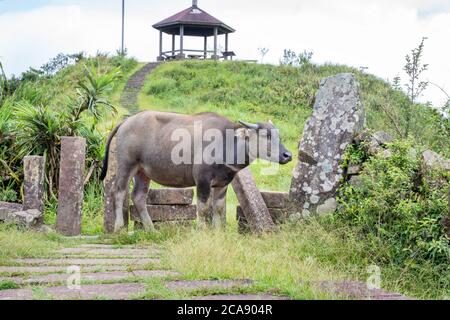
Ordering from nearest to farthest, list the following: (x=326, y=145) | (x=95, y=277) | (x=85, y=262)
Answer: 1. (x=95, y=277)
2. (x=85, y=262)
3. (x=326, y=145)

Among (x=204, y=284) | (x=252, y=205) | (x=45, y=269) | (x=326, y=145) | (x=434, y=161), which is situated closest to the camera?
(x=204, y=284)

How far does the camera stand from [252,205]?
7.98 meters

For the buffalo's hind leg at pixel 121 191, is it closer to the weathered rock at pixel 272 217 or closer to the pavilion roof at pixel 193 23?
the weathered rock at pixel 272 217

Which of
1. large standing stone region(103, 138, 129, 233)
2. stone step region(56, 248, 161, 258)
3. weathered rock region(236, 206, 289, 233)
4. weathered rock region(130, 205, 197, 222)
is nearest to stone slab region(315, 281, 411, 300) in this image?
stone step region(56, 248, 161, 258)

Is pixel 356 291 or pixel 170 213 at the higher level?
pixel 356 291

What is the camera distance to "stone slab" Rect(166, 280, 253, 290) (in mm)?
4633

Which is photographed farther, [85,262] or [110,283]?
[85,262]

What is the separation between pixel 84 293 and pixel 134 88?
25.6 meters

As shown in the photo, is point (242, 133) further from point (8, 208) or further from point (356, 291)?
point (8, 208)

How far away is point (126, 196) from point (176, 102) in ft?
55.1

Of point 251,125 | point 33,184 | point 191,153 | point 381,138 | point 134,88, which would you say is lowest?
point 33,184

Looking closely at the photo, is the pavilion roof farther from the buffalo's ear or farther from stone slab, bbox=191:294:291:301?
stone slab, bbox=191:294:291:301

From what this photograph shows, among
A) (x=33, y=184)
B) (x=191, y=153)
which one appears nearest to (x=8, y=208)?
(x=33, y=184)

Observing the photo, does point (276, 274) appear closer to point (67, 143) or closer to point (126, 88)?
point (67, 143)
